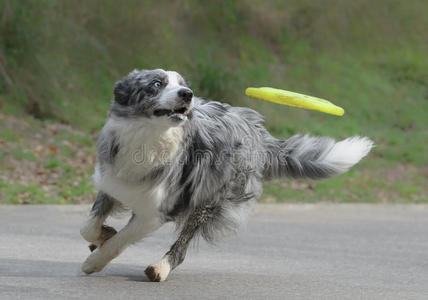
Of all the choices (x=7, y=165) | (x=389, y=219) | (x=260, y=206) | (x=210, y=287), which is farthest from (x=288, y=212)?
(x=210, y=287)

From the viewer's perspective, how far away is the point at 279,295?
5.29 m

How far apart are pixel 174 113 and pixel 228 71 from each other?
12.8 m

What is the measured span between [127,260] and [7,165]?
5.83 meters

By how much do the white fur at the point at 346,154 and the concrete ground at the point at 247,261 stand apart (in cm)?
91

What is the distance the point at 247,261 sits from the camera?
22.9 ft

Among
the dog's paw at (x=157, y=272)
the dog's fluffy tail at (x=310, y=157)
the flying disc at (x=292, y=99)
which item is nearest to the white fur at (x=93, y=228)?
the dog's paw at (x=157, y=272)

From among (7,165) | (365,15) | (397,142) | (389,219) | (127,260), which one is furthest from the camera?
(365,15)

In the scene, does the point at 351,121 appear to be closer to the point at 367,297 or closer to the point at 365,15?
the point at 365,15

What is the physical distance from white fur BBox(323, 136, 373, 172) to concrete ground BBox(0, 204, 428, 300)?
91 cm

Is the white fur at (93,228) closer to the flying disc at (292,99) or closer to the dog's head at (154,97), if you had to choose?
the dog's head at (154,97)

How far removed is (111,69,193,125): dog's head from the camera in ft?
17.5

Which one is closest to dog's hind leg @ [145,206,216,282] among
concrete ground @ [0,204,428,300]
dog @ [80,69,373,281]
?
dog @ [80,69,373,281]

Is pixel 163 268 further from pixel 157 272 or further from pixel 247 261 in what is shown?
pixel 247 261

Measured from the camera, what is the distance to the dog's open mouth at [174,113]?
5.31 metres
